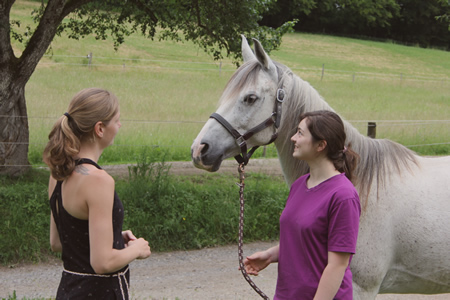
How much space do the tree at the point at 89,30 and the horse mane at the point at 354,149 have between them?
15.8 feet

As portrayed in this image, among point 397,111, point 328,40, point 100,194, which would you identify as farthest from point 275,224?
point 328,40

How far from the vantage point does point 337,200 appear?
2006mm

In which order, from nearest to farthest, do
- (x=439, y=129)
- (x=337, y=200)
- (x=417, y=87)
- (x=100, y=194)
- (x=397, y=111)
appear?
(x=100, y=194) < (x=337, y=200) < (x=439, y=129) < (x=397, y=111) < (x=417, y=87)

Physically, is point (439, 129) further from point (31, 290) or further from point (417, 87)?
point (417, 87)

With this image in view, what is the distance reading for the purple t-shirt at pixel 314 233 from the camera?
6.51 ft

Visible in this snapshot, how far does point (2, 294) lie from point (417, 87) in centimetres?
2978

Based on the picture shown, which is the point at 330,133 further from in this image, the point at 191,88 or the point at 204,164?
the point at 191,88

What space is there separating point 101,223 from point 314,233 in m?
0.92

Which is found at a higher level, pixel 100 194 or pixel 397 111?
pixel 100 194

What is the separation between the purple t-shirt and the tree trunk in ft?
19.8

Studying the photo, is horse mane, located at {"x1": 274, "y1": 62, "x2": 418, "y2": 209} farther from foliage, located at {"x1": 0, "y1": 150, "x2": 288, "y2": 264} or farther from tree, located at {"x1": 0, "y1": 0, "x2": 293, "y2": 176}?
tree, located at {"x1": 0, "y1": 0, "x2": 293, "y2": 176}

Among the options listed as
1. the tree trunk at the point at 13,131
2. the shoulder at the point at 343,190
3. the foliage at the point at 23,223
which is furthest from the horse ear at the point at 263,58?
the tree trunk at the point at 13,131

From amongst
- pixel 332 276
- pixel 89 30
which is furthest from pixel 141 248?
pixel 89 30

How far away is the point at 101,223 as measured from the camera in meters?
1.87
